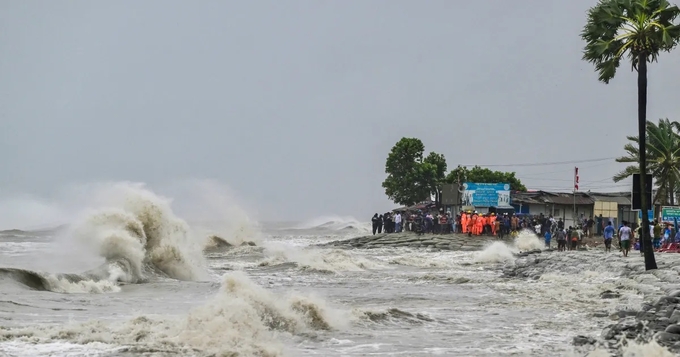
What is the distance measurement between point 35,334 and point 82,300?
5.42 m

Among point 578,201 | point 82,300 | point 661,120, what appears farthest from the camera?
point 578,201

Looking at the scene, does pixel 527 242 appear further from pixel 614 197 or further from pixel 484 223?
pixel 614 197

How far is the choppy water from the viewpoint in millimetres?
11508

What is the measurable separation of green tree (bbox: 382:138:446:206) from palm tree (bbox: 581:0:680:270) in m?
57.2

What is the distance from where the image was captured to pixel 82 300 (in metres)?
16.7

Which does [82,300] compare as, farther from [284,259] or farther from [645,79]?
[284,259]

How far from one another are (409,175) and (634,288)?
196ft

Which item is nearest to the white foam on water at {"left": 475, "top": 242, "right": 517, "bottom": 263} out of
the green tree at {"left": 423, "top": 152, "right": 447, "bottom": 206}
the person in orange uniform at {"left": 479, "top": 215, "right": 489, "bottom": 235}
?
the person in orange uniform at {"left": 479, "top": 215, "right": 489, "bottom": 235}

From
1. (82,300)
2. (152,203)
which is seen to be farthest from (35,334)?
(152,203)

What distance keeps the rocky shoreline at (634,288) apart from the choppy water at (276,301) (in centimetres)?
15

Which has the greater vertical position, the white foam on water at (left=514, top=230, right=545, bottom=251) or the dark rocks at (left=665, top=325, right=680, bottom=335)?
the white foam on water at (left=514, top=230, right=545, bottom=251)

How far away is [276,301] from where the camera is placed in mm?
14180

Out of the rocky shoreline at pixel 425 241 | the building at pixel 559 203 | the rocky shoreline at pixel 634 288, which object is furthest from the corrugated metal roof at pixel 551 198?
the rocky shoreline at pixel 634 288

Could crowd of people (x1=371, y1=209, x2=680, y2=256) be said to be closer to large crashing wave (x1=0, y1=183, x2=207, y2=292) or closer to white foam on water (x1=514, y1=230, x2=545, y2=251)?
white foam on water (x1=514, y1=230, x2=545, y2=251)
